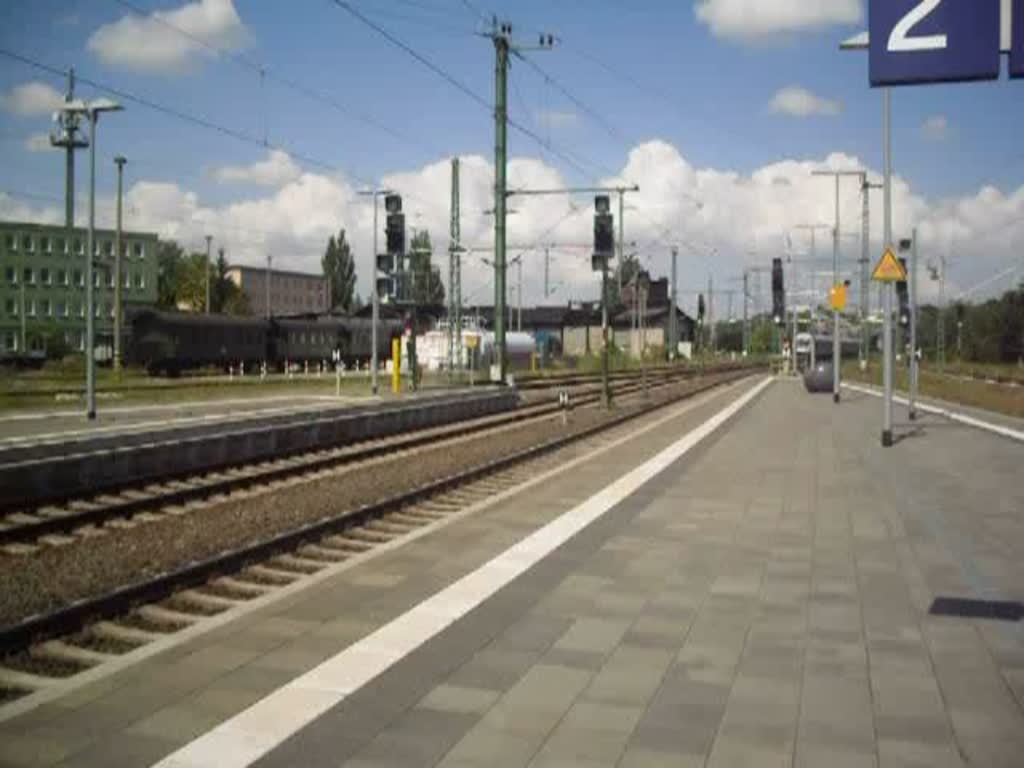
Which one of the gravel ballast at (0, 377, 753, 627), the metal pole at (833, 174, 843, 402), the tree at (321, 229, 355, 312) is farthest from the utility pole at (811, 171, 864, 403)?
the tree at (321, 229, 355, 312)

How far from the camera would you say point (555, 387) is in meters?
43.8

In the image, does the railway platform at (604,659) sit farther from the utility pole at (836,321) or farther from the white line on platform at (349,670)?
the utility pole at (836,321)

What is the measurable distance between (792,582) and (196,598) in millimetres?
4612

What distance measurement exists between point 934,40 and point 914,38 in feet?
0.40

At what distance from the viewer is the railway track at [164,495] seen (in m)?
10.3

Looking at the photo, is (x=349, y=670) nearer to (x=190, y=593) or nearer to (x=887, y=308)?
(x=190, y=593)

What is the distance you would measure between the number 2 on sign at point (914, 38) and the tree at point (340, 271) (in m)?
101

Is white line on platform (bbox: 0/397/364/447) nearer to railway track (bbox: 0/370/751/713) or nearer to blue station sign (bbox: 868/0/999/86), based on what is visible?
railway track (bbox: 0/370/751/713)

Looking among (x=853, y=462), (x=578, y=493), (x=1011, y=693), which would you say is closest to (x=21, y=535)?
(x=578, y=493)

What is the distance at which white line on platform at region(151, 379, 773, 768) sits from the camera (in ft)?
15.1

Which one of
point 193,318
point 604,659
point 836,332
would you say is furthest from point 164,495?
point 193,318

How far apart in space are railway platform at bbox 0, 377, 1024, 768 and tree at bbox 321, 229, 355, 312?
97.8 metres

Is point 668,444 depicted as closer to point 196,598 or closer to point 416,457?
point 416,457

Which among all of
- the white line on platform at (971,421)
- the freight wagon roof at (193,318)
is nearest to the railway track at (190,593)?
the white line on platform at (971,421)
